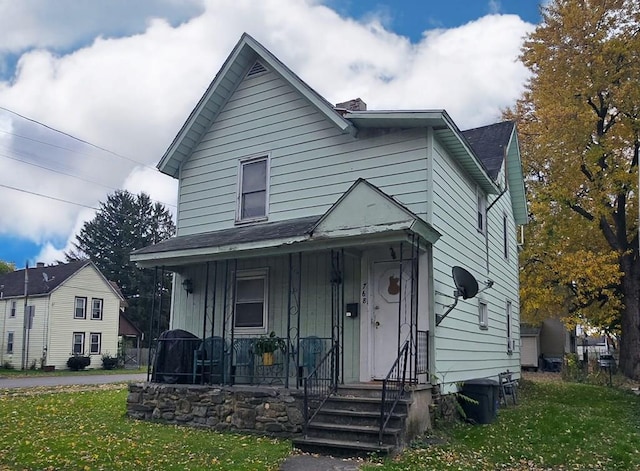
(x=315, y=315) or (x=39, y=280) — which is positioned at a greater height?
(x=39, y=280)

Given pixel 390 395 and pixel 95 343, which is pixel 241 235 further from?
pixel 95 343

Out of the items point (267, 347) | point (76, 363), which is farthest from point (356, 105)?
point (76, 363)

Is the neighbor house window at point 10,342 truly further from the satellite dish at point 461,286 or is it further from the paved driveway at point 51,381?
the satellite dish at point 461,286

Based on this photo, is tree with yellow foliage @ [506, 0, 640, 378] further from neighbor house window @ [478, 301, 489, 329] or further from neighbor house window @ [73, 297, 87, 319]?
neighbor house window @ [73, 297, 87, 319]

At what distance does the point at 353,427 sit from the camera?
26.5ft

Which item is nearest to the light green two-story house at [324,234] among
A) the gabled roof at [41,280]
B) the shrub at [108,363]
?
the gabled roof at [41,280]

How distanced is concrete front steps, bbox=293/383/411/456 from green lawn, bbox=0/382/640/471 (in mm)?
266

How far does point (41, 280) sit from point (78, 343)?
4.76 metres

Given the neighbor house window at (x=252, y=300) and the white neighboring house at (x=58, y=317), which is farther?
the white neighboring house at (x=58, y=317)

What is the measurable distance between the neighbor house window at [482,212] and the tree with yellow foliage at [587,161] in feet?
21.9

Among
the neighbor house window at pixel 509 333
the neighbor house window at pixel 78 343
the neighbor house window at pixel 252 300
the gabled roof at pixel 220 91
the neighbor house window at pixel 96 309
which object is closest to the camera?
the neighbor house window at pixel 252 300

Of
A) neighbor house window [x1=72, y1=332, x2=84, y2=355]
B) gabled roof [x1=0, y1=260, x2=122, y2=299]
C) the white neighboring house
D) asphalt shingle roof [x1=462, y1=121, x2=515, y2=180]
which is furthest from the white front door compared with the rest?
neighbor house window [x1=72, y1=332, x2=84, y2=355]

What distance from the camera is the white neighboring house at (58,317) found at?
35.3 metres

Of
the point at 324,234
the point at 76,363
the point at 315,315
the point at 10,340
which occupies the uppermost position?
the point at 324,234
